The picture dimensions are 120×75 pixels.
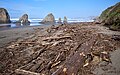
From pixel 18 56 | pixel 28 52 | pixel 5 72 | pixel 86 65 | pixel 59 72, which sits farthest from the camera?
pixel 28 52

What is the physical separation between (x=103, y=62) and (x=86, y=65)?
3.25 feet

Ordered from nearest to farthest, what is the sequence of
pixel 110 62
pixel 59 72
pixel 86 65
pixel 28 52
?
pixel 59 72
pixel 86 65
pixel 110 62
pixel 28 52

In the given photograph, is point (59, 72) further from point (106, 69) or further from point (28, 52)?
point (28, 52)

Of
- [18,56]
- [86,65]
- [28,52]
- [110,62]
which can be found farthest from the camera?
[28,52]

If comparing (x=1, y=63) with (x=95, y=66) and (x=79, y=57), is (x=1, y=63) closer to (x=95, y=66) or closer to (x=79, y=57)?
(x=79, y=57)

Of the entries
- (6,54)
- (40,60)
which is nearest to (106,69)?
(40,60)

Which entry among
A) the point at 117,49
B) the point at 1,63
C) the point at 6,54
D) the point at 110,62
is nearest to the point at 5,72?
the point at 1,63

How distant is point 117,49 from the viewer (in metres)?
9.52

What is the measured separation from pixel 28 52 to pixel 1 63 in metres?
1.99

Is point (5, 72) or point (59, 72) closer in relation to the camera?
point (59, 72)

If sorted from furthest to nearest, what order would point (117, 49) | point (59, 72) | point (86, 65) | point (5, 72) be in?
point (117, 49)
point (86, 65)
point (5, 72)
point (59, 72)

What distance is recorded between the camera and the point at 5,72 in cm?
607

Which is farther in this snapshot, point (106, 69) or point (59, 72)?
point (106, 69)

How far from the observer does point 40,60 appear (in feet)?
24.1
